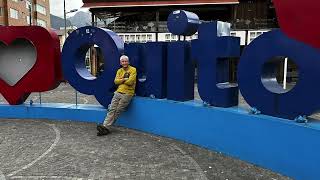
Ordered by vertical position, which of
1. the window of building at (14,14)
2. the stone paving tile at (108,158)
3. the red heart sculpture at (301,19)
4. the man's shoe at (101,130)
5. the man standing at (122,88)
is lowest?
the stone paving tile at (108,158)

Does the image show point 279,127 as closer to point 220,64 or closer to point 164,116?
point 220,64

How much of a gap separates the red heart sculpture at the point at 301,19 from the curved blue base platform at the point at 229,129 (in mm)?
2327

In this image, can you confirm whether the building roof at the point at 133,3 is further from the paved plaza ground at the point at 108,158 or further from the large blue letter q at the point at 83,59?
the paved plaza ground at the point at 108,158

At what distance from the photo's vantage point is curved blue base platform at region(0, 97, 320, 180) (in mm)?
5223

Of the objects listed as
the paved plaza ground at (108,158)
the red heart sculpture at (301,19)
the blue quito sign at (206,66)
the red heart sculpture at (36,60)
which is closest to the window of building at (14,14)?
the red heart sculpture at (36,60)

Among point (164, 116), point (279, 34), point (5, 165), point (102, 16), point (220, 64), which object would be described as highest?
point (102, 16)

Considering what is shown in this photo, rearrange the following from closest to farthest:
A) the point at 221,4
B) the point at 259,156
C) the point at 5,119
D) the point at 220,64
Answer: the point at 259,156, the point at 220,64, the point at 5,119, the point at 221,4

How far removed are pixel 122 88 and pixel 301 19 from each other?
531 centimetres

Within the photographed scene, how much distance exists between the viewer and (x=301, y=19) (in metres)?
3.11

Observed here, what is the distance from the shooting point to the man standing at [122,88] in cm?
790

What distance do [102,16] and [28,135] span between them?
62.9 feet

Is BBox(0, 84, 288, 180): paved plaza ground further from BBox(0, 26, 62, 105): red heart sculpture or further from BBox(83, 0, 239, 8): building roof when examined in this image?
BBox(83, 0, 239, 8): building roof

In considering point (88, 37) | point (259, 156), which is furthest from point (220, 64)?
point (88, 37)

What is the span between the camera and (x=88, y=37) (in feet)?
28.9
